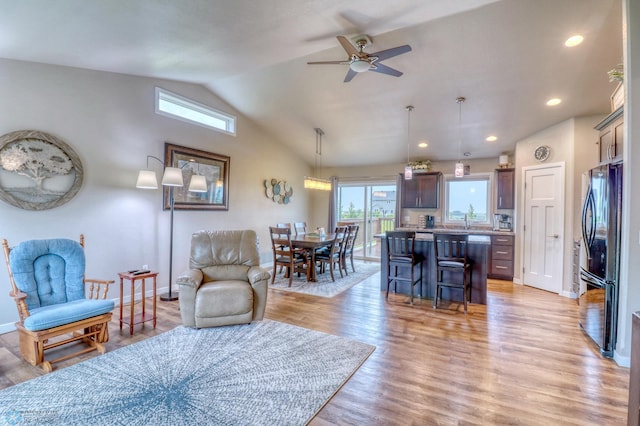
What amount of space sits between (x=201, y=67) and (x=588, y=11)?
436cm

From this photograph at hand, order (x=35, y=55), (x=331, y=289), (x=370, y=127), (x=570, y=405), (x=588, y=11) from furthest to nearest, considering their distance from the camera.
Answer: (x=370, y=127)
(x=331, y=289)
(x=35, y=55)
(x=588, y=11)
(x=570, y=405)

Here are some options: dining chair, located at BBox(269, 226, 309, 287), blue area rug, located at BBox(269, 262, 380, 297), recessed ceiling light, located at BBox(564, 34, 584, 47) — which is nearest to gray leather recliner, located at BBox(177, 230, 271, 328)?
dining chair, located at BBox(269, 226, 309, 287)

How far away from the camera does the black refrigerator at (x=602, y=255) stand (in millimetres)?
2709

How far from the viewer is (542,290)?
506cm

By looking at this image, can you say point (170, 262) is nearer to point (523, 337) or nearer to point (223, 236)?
point (223, 236)

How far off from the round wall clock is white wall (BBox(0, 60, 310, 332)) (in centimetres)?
565

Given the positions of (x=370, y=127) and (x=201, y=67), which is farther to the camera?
(x=370, y=127)

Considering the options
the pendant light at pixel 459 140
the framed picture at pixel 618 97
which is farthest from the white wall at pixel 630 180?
the pendant light at pixel 459 140

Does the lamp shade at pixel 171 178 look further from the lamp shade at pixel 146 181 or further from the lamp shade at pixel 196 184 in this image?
the lamp shade at pixel 196 184

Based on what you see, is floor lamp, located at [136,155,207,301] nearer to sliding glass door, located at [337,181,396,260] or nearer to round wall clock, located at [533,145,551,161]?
sliding glass door, located at [337,181,396,260]

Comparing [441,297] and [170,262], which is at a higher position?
[170,262]

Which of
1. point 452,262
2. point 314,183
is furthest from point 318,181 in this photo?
point 452,262

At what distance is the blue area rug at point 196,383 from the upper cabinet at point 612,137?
3185 millimetres

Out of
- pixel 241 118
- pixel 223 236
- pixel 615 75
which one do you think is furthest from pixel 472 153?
pixel 223 236
